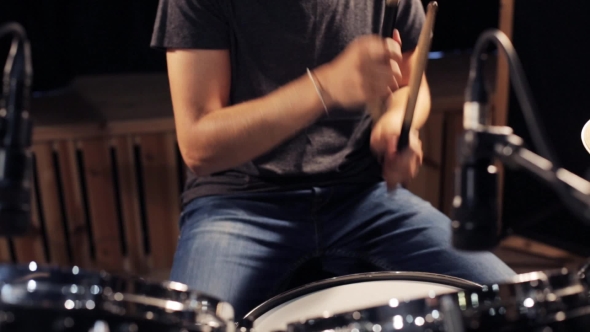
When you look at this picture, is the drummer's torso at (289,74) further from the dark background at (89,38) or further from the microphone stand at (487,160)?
the dark background at (89,38)

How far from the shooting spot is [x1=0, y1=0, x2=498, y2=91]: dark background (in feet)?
5.16

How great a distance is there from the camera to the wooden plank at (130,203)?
1655mm

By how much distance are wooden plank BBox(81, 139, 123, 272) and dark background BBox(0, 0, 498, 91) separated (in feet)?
0.76

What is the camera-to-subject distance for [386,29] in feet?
3.23

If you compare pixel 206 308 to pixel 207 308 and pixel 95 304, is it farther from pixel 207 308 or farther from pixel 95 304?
pixel 95 304

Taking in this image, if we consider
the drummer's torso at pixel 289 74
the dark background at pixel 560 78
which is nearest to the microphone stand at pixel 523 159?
the drummer's torso at pixel 289 74

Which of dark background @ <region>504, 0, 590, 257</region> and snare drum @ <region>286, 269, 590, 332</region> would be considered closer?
snare drum @ <region>286, 269, 590, 332</region>

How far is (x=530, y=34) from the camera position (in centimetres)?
159

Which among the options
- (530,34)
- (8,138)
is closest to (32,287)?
(8,138)

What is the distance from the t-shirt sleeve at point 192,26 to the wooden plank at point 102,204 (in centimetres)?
73

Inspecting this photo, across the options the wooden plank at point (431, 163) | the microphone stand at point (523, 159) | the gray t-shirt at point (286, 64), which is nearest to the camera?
the microphone stand at point (523, 159)

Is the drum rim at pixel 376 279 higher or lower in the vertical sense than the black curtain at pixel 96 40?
lower

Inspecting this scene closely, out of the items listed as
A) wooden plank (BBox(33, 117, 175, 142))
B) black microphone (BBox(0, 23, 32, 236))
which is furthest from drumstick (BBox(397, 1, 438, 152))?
wooden plank (BBox(33, 117, 175, 142))

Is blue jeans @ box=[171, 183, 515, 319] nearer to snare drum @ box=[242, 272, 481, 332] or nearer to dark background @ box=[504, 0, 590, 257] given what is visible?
snare drum @ box=[242, 272, 481, 332]
